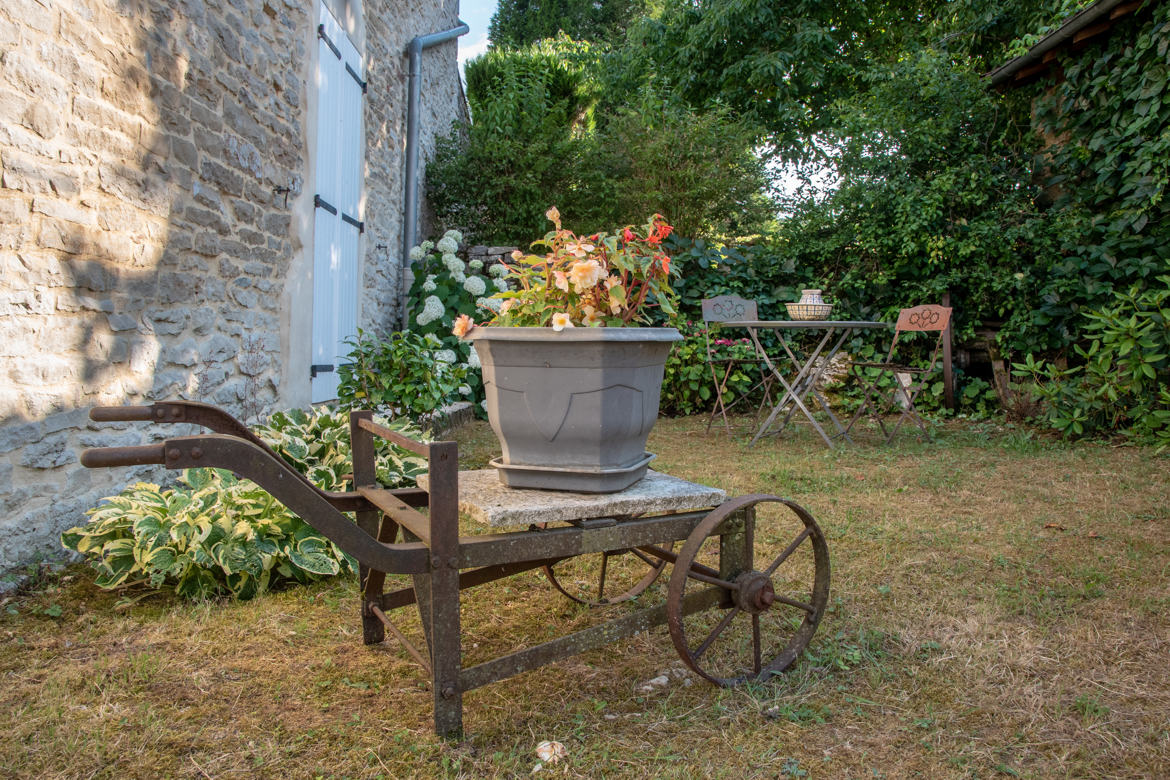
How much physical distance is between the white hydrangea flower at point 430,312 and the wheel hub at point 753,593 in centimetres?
503

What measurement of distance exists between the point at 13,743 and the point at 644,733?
1.37m

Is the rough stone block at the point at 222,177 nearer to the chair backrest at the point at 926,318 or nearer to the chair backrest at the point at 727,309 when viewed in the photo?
the chair backrest at the point at 727,309

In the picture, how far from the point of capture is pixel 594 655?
2115mm

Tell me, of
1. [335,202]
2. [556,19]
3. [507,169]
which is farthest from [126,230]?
[556,19]

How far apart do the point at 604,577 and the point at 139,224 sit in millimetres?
2284

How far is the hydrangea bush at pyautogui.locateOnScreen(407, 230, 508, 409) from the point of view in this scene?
21.4 ft

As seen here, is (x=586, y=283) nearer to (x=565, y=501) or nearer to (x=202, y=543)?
(x=565, y=501)

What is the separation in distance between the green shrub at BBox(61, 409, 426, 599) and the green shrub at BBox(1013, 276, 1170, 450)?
5.07m

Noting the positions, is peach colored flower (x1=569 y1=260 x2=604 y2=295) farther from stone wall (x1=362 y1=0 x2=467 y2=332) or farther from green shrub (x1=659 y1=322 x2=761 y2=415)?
green shrub (x1=659 y1=322 x2=761 y2=415)

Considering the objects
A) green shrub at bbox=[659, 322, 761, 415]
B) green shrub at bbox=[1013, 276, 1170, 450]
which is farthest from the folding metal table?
green shrub at bbox=[1013, 276, 1170, 450]

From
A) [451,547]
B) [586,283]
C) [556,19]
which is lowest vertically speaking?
[451,547]

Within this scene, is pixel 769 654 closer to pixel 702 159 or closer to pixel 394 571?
pixel 394 571

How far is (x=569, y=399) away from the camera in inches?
65.5

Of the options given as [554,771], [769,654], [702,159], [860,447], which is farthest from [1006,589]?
[702,159]
